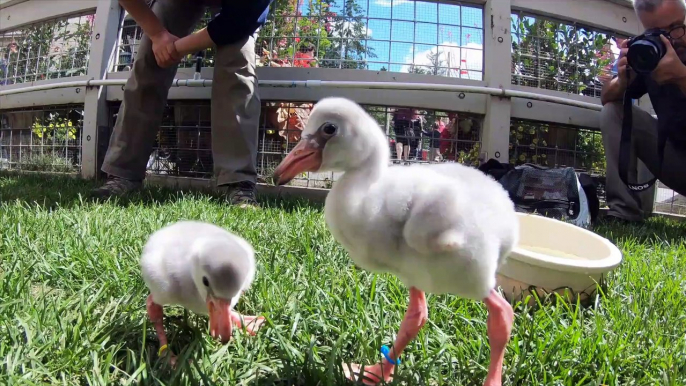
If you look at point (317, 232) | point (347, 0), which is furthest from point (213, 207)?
point (347, 0)

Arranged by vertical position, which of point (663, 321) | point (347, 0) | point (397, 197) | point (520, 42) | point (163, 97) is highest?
point (347, 0)

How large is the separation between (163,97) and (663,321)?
8.74ft

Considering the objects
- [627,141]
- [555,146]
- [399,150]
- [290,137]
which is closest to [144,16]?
[290,137]

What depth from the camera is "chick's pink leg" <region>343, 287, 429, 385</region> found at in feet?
2.50

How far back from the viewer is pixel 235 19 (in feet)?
7.32

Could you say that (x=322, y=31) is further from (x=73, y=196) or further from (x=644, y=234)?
(x=644, y=234)

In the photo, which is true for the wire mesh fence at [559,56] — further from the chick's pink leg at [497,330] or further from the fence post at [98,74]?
the fence post at [98,74]

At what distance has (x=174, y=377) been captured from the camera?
28.5 inches

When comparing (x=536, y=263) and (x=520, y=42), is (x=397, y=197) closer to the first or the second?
(x=536, y=263)

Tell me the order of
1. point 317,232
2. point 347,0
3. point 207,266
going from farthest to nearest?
point 347,0 < point 317,232 < point 207,266

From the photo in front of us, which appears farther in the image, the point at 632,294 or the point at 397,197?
the point at 632,294

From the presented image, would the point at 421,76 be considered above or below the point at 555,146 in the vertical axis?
above

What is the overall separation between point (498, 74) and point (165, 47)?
7.26ft

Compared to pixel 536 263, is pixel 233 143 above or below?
above
